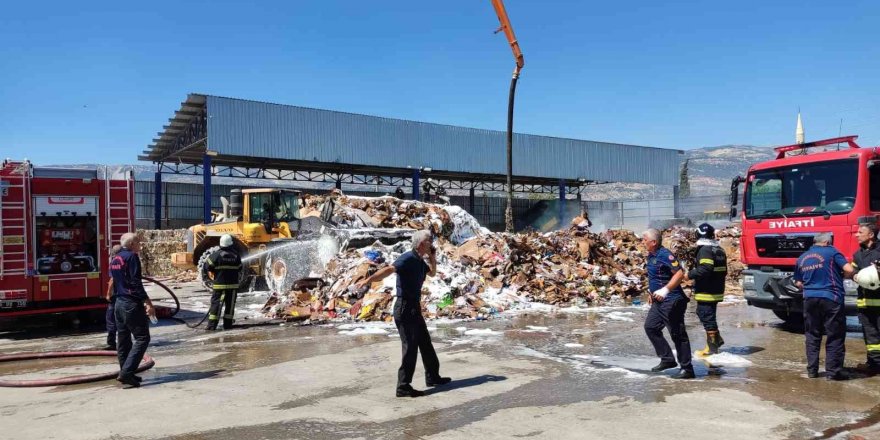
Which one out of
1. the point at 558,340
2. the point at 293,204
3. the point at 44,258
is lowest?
the point at 558,340

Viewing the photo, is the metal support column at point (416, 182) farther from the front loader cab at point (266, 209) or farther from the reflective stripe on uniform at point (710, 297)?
the reflective stripe on uniform at point (710, 297)

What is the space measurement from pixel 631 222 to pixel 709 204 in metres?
7.14

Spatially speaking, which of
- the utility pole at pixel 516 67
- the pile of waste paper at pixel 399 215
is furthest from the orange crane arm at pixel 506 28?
the pile of waste paper at pixel 399 215

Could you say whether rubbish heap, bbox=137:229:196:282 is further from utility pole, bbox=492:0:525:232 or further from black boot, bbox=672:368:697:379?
black boot, bbox=672:368:697:379

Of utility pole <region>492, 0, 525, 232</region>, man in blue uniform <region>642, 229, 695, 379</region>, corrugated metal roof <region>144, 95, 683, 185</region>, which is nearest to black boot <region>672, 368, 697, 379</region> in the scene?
man in blue uniform <region>642, 229, 695, 379</region>

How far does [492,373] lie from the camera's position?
6.93 m

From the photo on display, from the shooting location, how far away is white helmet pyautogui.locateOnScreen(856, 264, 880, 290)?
636cm

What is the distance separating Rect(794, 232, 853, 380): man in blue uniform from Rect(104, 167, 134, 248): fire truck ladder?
10.5 m

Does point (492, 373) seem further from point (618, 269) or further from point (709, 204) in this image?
point (709, 204)

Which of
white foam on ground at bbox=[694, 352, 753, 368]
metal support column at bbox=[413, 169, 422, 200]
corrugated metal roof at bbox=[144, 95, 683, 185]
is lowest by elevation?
white foam on ground at bbox=[694, 352, 753, 368]

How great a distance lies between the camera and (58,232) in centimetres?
1059

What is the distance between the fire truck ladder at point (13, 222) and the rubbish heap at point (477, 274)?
440 cm

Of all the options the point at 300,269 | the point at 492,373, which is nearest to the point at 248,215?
the point at 300,269

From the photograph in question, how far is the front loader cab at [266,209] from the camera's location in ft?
51.4
